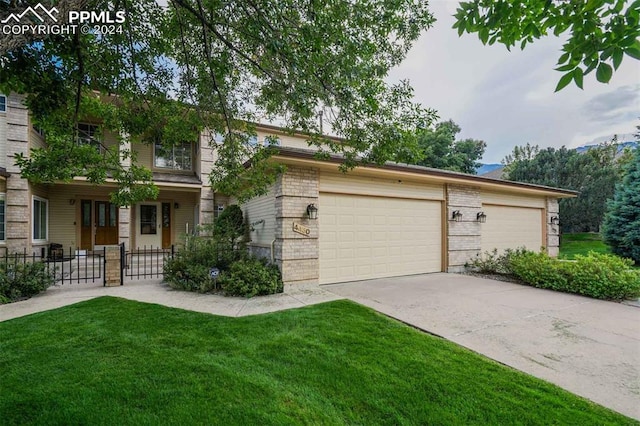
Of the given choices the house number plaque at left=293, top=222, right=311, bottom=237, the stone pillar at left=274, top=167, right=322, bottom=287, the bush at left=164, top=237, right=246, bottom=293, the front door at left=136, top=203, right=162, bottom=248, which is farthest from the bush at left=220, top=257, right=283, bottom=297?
the front door at left=136, top=203, right=162, bottom=248

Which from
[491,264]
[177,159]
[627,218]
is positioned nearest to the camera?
[491,264]

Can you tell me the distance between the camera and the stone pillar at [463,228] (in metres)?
9.00

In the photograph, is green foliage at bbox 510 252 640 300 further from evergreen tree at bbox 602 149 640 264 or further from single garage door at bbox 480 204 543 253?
evergreen tree at bbox 602 149 640 264

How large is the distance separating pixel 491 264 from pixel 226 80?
8780mm

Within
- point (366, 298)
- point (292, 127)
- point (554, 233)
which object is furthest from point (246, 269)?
point (554, 233)

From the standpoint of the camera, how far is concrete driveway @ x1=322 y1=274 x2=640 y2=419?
118 inches

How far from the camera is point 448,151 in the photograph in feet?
76.3

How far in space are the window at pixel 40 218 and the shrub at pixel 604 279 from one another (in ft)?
52.4

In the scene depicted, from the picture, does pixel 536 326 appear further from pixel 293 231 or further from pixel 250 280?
pixel 250 280

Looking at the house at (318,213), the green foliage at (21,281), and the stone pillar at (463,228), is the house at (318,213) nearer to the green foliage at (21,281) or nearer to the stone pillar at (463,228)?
the stone pillar at (463,228)

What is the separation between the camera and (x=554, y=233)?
11.7 m

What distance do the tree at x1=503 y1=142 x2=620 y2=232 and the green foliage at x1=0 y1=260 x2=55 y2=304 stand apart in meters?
22.9

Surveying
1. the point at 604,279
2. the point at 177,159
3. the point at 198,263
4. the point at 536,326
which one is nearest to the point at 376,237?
the point at 536,326

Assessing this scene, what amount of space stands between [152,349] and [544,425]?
3.89 m
